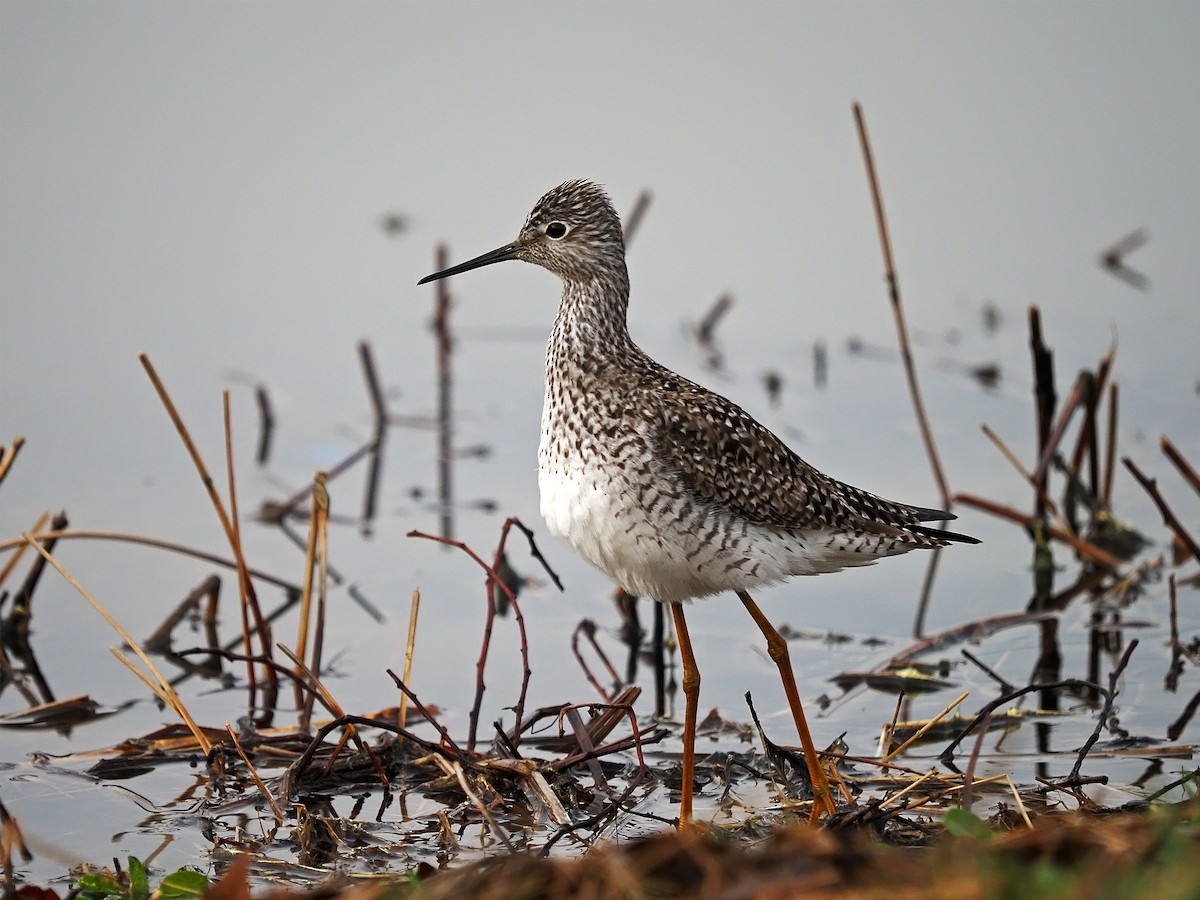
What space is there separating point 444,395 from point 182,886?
278 inches

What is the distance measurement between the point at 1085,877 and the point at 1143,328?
981cm

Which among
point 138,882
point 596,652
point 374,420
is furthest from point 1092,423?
point 138,882

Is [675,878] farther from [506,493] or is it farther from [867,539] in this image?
[506,493]

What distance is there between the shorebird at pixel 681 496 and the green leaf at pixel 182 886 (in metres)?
2.00

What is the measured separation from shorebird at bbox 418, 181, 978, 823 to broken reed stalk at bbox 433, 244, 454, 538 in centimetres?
317

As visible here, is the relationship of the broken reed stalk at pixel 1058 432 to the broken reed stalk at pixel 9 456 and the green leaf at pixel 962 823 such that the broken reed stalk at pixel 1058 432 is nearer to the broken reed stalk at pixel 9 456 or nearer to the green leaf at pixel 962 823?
the green leaf at pixel 962 823

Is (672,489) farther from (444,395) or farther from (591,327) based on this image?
(444,395)

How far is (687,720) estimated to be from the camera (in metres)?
6.66

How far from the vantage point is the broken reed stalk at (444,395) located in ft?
33.5

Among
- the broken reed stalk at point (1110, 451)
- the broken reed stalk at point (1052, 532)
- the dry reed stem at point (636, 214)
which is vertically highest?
the dry reed stem at point (636, 214)

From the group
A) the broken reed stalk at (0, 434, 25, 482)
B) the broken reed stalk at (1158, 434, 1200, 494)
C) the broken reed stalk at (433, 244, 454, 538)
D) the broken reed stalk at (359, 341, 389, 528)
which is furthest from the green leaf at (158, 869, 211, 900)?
the broken reed stalk at (359, 341, 389, 528)

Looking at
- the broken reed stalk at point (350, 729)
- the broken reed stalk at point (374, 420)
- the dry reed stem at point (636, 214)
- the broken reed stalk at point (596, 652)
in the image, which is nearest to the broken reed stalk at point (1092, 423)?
the broken reed stalk at point (596, 652)

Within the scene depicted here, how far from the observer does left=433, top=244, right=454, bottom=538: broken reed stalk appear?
10.2 m

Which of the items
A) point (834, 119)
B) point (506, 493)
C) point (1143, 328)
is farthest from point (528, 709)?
point (834, 119)
